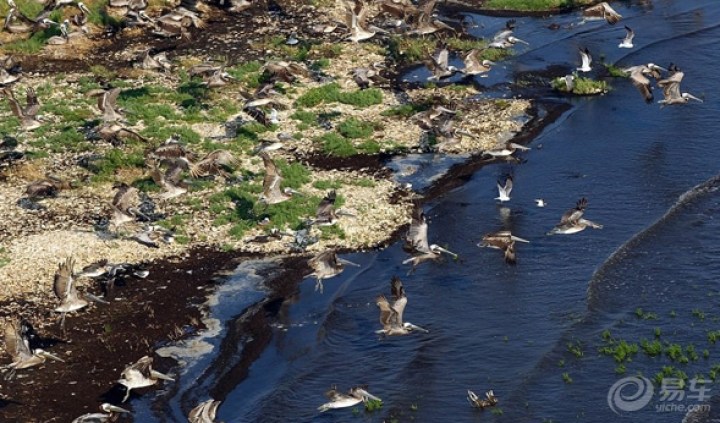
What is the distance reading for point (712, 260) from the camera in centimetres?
2944

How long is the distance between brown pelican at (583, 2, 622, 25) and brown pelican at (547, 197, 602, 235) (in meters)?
18.3

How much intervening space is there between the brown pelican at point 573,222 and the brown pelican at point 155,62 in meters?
16.3

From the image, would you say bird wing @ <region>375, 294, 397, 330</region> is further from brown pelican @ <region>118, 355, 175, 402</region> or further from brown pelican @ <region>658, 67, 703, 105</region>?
brown pelican @ <region>658, 67, 703, 105</region>

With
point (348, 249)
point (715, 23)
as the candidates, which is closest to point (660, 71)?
point (715, 23)

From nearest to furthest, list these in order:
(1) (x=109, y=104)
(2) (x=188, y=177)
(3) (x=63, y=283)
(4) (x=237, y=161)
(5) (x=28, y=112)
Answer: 1. (3) (x=63, y=283)
2. (2) (x=188, y=177)
3. (4) (x=237, y=161)
4. (1) (x=109, y=104)
5. (5) (x=28, y=112)

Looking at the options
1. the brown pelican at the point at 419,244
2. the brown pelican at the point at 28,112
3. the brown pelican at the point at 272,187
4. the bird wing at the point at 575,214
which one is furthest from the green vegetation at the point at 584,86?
the brown pelican at the point at 28,112

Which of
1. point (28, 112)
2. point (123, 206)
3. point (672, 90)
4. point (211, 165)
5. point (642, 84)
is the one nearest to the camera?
point (123, 206)

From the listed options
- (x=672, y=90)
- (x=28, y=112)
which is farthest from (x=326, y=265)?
(x=672, y=90)

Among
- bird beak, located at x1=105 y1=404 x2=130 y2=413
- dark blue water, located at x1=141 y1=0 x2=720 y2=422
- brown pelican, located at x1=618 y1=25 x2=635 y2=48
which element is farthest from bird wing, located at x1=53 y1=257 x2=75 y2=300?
brown pelican, located at x1=618 y1=25 x2=635 y2=48

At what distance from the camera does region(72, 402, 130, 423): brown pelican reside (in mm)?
23258

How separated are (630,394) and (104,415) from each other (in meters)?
10.2

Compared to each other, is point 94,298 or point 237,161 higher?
point 94,298

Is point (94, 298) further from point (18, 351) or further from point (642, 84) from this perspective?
point (642, 84)

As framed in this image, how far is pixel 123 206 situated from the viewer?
103ft
